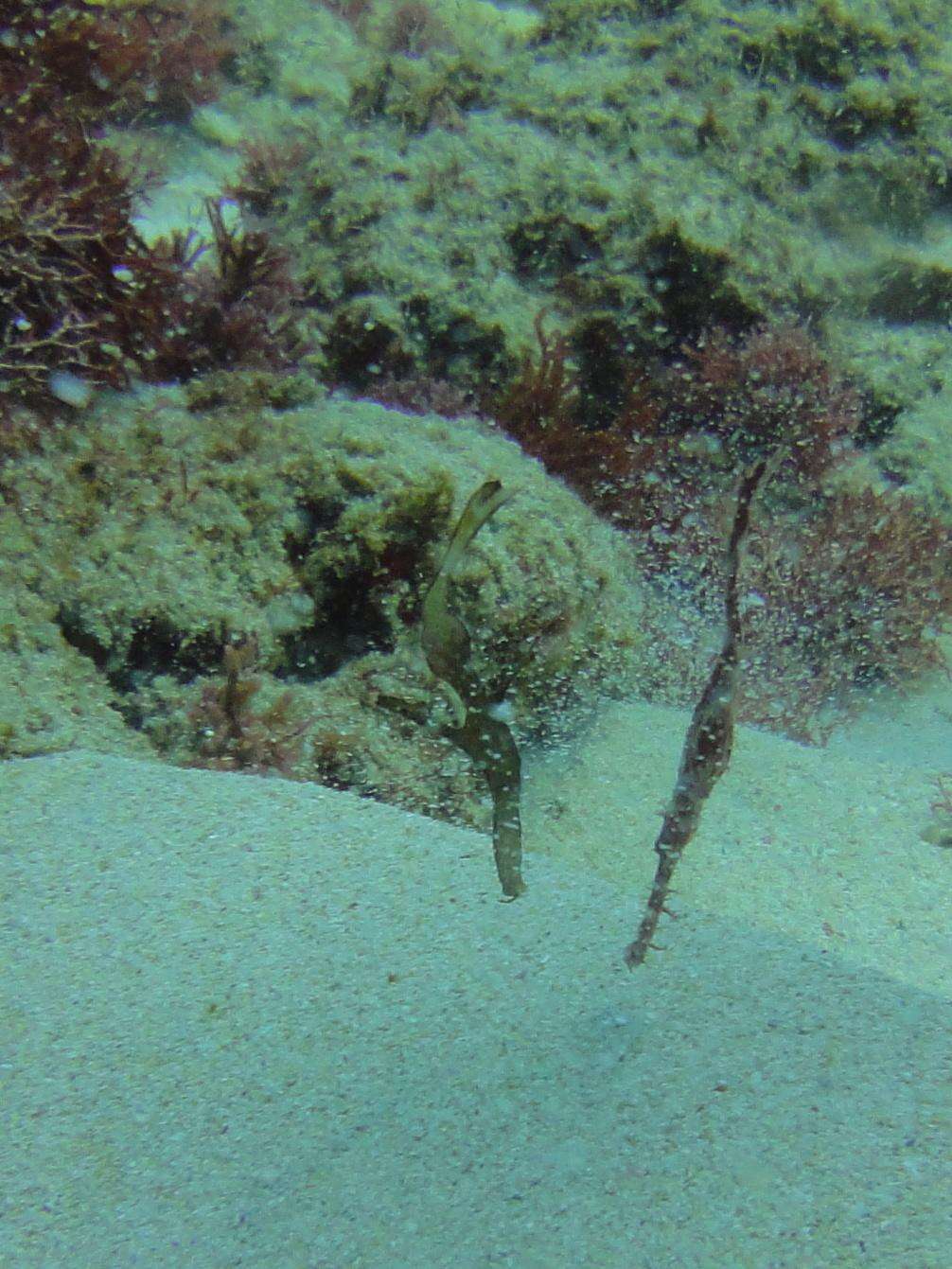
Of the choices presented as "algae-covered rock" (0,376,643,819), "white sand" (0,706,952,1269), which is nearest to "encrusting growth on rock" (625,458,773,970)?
"white sand" (0,706,952,1269)

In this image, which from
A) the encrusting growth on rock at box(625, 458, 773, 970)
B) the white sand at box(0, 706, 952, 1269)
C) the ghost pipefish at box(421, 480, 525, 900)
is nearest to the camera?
the white sand at box(0, 706, 952, 1269)

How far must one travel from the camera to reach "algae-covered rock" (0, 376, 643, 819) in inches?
101

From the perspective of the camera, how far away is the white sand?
4.01 ft

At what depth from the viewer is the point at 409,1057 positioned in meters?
1.45

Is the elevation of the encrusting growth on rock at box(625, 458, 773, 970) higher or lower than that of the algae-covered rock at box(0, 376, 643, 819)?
higher

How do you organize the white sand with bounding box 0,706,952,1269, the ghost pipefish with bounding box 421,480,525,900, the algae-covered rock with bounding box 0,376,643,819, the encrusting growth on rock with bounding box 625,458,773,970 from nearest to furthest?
the white sand with bounding box 0,706,952,1269 → the encrusting growth on rock with bounding box 625,458,773,970 → the ghost pipefish with bounding box 421,480,525,900 → the algae-covered rock with bounding box 0,376,643,819

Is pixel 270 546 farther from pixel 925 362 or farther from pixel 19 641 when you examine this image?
pixel 925 362

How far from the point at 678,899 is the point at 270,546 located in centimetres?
168

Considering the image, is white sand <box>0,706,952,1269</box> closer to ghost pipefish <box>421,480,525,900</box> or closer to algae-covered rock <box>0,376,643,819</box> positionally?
ghost pipefish <box>421,480,525,900</box>

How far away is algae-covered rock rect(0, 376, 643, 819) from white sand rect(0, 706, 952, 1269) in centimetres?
45

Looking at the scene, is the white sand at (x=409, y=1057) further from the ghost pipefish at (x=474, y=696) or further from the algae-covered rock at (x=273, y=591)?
the algae-covered rock at (x=273, y=591)

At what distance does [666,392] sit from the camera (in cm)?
477

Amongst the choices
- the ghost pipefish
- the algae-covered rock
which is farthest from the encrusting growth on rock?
the algae-covered rock

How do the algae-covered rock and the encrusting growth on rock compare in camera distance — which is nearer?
the encrusting growth on rock
